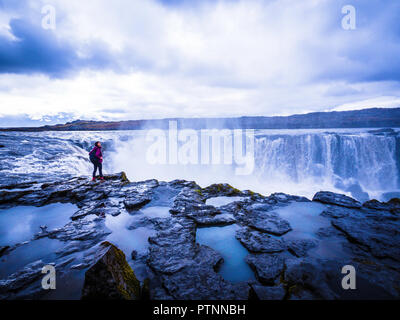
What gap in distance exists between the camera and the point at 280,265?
9.81 feet

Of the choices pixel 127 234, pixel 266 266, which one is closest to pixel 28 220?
pixel 127 234

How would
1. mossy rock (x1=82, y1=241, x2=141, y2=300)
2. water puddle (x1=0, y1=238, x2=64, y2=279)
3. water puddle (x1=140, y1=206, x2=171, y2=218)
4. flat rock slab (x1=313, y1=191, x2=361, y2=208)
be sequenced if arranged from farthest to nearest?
flat rock slab (x1=313, y1=191, x2=361, y2=208), water puddle (x1=140, y1=206, x2=171, y2=218), water puddle (x1=0, y1=238, x2=64, y2=279), mossy rock (x1=82, y1=241, x2=141, y2=300)

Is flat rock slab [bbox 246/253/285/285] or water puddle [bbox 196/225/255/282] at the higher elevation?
flat rock slab [bbox 246/253/285/285]

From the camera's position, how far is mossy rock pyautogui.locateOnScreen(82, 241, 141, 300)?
2.00 meters

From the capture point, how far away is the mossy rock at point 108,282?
2.00 metres

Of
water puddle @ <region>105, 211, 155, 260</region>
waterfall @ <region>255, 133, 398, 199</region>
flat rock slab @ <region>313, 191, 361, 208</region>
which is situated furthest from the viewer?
waterfall @ <region>255, 133, 398, 199</region>

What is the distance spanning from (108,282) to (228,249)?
7.58 feet

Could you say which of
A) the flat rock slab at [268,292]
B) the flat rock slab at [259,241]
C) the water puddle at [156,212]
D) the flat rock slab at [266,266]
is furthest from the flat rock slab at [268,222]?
the water puddle at [156,212]

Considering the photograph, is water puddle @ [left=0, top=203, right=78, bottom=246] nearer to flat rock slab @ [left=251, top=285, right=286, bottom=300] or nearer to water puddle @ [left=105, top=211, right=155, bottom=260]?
water puddle @ [left=105, top=211, right=155, bottom=260]

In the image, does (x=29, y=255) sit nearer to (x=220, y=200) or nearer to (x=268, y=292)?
(x=268, y=292)

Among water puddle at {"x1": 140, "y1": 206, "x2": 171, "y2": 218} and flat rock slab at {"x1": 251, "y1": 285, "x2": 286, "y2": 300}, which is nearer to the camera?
flat rock slab at {"x1": 251, "y1": 285, "x2": 286, "y2": 300}

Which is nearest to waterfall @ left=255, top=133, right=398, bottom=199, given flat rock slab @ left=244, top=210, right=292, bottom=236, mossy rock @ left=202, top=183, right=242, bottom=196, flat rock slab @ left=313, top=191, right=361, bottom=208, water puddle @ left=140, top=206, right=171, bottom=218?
flat rock slab @ left=313, top=191, right=361, bottom=208

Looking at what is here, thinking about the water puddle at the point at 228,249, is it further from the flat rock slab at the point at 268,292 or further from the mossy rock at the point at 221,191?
the mossy rock at the point at 221,191

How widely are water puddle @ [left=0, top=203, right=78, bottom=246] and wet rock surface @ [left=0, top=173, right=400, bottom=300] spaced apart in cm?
20
